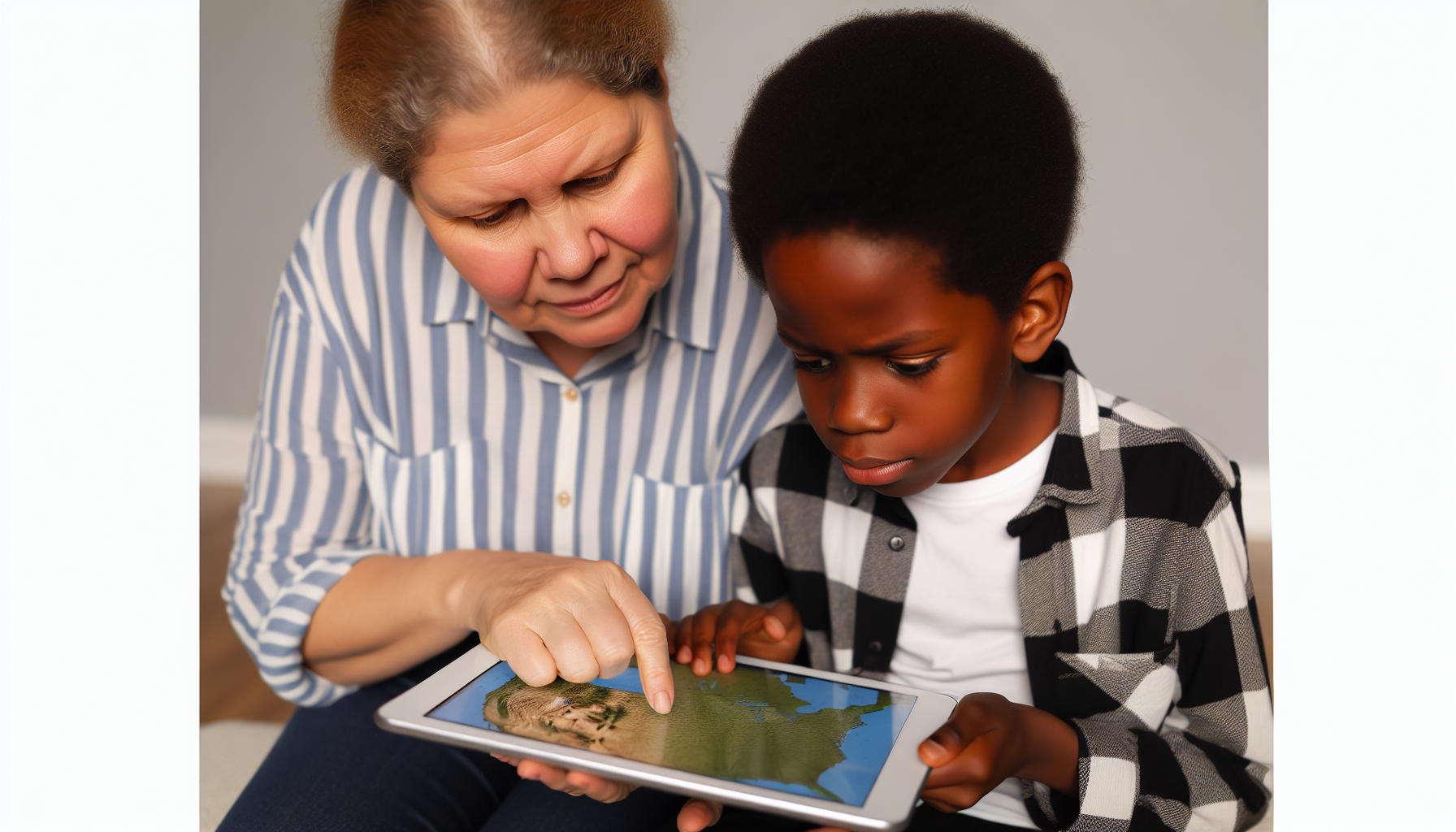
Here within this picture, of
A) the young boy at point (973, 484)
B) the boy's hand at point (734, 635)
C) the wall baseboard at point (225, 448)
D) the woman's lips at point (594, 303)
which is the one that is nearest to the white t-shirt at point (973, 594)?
the young boy at point (973, 484)

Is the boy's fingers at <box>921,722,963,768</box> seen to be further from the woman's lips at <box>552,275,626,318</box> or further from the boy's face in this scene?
the woman's lips at <box>552,275,626,318</box>

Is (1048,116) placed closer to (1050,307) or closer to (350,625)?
(1050,307)

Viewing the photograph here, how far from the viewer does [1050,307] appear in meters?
0.69

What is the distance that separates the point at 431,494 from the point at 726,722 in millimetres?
453

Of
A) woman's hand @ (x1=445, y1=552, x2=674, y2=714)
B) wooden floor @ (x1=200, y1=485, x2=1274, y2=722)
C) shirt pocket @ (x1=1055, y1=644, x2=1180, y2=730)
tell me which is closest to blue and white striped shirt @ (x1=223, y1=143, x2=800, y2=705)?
woman's hand @ (x1=445, y1=552, x2=674, y2=714)

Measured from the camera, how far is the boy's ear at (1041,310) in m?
0.68

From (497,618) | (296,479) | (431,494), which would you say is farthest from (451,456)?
(497,618)

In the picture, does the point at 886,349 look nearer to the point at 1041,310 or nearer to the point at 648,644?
the point at 1041,310

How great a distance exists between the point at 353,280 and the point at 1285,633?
85 cm

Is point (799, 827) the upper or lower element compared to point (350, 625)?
lower

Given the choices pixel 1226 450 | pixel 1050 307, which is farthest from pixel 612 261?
pixel 1226 450

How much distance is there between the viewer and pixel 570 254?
27.6 inches

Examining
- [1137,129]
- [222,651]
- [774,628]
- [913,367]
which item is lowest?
[222,651]

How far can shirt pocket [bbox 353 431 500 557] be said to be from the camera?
0.97 metres
